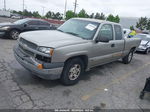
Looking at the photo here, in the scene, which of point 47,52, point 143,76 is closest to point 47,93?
point 47,52

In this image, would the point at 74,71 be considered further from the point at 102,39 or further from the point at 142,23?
the point at 142,23

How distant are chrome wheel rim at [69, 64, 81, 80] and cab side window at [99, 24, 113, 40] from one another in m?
1.22

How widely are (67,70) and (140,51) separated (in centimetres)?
803

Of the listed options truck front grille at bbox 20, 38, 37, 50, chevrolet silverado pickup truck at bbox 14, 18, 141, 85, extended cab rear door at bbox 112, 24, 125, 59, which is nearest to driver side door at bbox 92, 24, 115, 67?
chevrolet silverado pickup truck at bbox 14, 18, 141, 85

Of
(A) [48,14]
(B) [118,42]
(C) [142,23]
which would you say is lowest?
(B) [118,42]

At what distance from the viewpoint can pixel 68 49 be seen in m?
3.11

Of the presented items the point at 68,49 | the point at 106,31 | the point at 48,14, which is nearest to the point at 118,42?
the point at 106,31

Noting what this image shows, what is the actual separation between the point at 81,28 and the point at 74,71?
145 cm

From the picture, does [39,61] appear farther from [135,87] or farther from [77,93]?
[135,87]

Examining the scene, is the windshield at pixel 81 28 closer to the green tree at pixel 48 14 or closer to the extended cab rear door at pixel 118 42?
the extended cab rear door at pixel 118 42

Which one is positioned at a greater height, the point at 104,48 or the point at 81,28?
the point at 81,28

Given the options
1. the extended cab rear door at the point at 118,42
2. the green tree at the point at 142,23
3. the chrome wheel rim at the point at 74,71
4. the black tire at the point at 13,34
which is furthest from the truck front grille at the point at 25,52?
the green tree at the point at 142,23

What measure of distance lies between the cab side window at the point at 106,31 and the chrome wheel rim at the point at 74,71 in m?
1.22

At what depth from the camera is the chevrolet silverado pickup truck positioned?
117 inches
